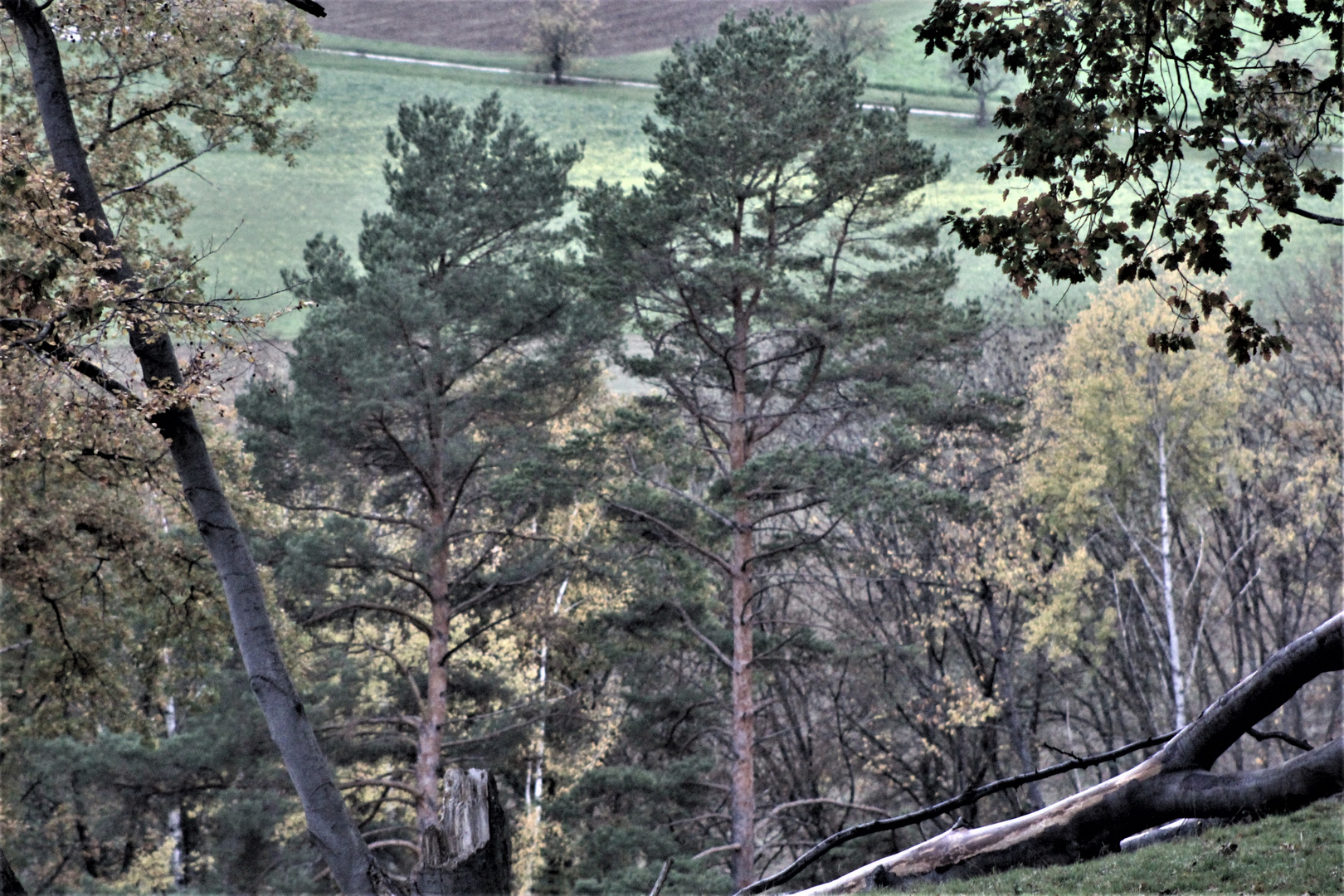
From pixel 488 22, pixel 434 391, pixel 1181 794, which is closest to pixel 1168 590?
pixel 434 391

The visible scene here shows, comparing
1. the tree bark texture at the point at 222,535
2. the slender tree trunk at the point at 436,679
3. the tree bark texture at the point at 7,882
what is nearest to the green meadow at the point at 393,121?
the slender tree trunk at the point at 436,679

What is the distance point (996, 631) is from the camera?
23531 mm

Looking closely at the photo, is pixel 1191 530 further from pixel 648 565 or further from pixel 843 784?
pixel 648 565

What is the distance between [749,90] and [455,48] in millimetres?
52106

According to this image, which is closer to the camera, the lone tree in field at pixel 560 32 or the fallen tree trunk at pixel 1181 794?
the fallen tree trunk at pixel 1181 794

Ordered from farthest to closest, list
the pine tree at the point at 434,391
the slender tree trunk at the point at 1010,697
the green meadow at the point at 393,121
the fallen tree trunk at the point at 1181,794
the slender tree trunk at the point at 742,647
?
1. the green meadow at the point at 393,121
2. the slender tree trunk at the point at 1010,697
3. the slender tree trunk at the point at 742,647
4. the pine tree at the point at 434,391
5. the fallen tree trunk at the point at 1181,794

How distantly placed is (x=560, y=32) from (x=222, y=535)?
5440 centimetres

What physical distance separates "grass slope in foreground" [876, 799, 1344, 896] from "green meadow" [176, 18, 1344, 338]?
31.9 meters

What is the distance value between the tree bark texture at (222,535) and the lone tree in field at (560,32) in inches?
2034

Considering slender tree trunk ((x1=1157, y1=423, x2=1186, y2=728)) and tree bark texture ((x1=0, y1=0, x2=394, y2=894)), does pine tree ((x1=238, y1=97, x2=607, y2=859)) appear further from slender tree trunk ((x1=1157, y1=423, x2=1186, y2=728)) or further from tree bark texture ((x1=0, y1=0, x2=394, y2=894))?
slender tree trunk ((x1=1157, y1=423, x2=1186, y2=728))

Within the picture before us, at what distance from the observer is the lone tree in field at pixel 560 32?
2172 inches

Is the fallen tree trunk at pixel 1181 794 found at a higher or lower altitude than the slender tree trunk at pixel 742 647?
lower

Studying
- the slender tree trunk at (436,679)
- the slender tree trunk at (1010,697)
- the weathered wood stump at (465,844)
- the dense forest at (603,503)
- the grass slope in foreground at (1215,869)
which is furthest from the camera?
the slender tree trunk at (1010,697)

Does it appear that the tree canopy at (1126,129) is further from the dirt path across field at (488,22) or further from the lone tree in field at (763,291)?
the dirt path across field at (488,22)
